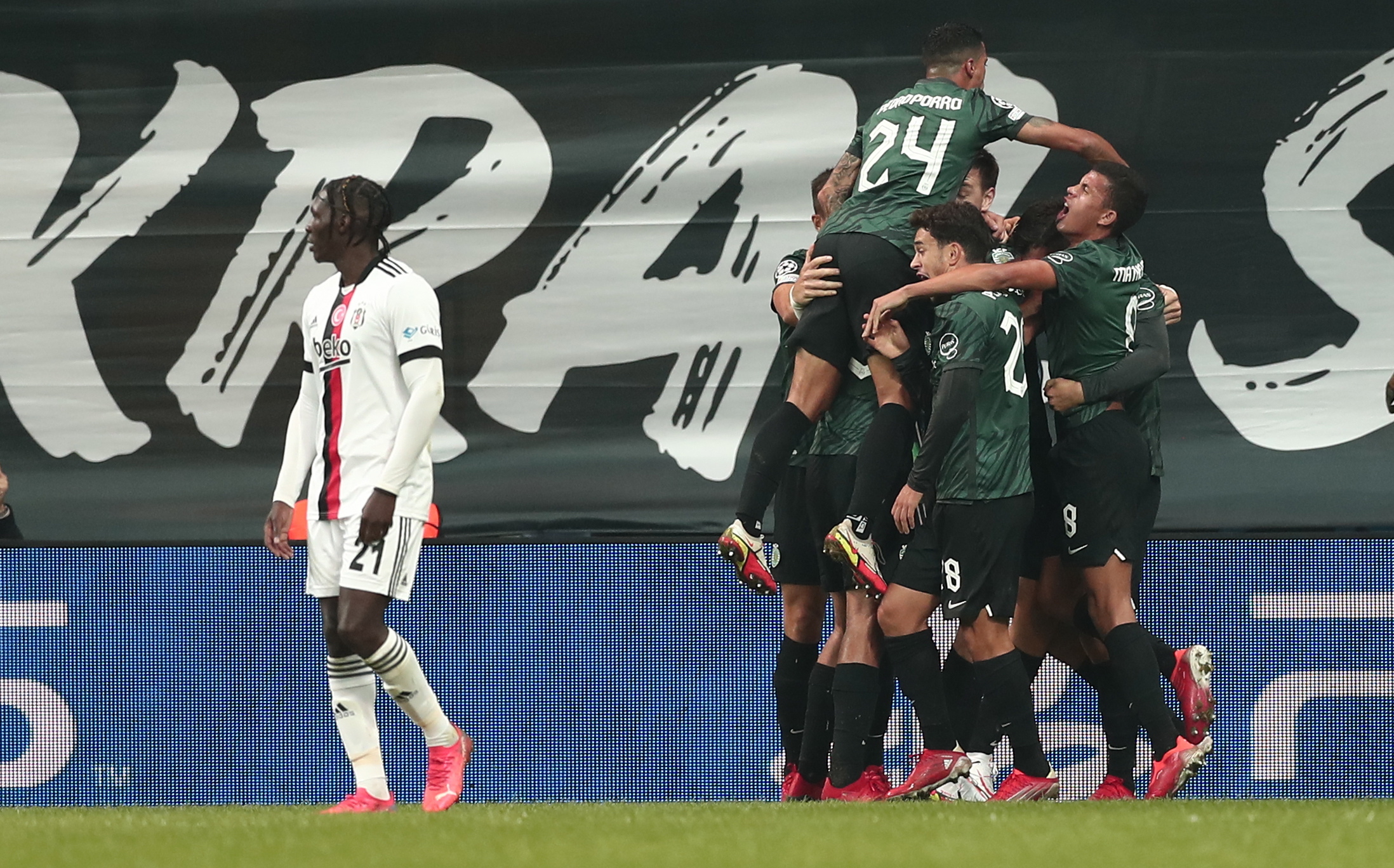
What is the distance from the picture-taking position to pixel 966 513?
16.0 ft

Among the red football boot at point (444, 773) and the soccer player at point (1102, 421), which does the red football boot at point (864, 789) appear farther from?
the red football boot at point (444, 773)

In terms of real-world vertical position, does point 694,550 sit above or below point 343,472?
below

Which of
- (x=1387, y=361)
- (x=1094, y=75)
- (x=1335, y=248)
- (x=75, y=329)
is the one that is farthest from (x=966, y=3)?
(x=75, y=329)

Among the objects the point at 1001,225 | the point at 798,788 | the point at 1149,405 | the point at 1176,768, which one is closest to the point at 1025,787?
the point at 1176,768

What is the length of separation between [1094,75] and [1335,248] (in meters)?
1.15

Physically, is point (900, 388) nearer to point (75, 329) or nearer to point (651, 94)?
point (651, 94)

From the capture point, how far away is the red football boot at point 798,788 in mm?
5359

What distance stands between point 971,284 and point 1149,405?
3.13 feet

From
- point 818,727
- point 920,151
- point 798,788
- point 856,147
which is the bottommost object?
point 798,788

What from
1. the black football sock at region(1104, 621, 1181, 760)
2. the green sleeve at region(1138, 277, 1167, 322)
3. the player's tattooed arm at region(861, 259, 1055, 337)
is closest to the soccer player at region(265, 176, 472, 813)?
the player's tattooed arm at region(861, 259, 1055, 337)

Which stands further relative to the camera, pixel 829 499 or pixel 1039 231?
pixel 1039 231

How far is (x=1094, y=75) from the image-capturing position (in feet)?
21.1

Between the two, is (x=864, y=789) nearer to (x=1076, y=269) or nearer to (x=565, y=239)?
(x=1076, y=269)

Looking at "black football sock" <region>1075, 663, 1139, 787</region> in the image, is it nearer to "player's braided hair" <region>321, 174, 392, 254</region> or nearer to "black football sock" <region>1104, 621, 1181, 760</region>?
"black football sock" <region>1104, 621, 1181, 760</region>
